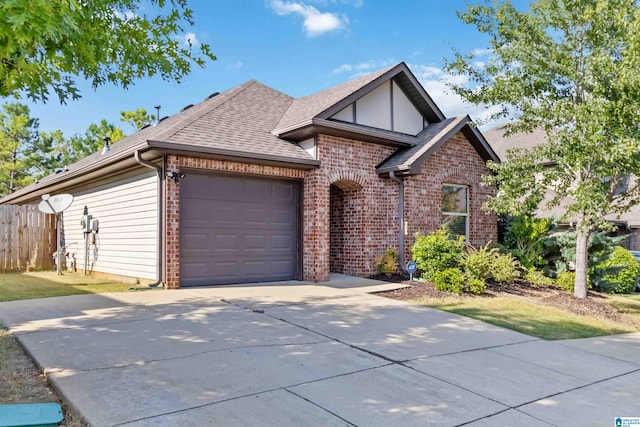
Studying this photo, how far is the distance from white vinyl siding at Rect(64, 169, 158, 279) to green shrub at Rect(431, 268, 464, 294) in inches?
235

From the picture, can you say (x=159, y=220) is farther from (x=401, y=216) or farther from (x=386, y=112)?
(x=386, y=112)

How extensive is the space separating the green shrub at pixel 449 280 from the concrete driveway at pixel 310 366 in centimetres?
220

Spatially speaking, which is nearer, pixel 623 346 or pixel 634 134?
pixel 623 346

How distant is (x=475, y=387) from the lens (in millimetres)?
4176

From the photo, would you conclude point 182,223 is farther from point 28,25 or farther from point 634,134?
point 634,134

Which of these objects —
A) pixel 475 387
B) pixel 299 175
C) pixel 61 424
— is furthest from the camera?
pixel 299 175

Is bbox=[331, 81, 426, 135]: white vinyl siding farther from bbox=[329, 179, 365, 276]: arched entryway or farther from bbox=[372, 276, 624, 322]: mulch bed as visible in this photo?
bbox=[372, 276, 624, 322]: mulch bed

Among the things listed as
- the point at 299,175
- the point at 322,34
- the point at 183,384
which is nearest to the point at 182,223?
the point at 299,175

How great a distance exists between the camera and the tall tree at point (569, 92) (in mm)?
8305

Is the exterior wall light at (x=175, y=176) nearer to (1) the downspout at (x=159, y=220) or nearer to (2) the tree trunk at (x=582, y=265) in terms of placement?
(1) the downspout at (x=159, y=220)

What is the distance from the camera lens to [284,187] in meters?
10.8

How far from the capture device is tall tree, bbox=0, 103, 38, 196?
29.3 metres

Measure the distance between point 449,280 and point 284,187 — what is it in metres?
4.37

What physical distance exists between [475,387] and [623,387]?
1651 mm
